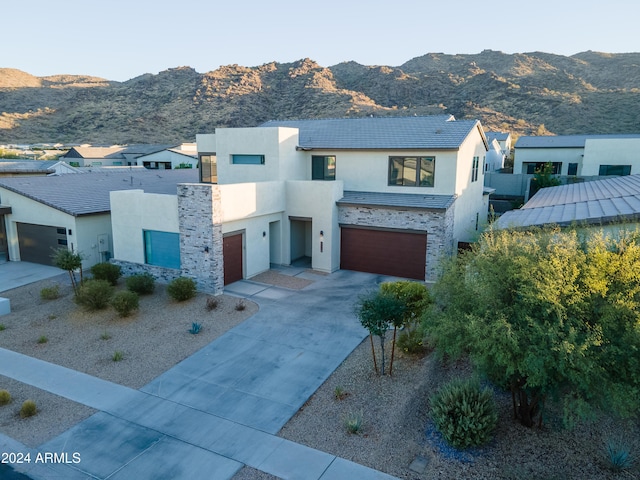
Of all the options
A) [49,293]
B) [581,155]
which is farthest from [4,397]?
[581,155]

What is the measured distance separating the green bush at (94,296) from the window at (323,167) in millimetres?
12094

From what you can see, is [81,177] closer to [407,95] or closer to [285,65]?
[407,95]

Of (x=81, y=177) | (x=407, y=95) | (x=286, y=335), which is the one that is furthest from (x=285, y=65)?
(x=286, y=335)

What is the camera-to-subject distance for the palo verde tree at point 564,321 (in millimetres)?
6848

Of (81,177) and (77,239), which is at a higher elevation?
(81,177)

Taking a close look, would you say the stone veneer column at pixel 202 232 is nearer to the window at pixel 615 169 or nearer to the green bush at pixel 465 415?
the green bush at pixel 465 415

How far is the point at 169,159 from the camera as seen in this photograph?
54.6 meters

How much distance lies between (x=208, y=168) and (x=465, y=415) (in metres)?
20.2

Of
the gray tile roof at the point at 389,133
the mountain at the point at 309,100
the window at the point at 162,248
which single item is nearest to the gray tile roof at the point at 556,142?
the mountain at the point at 309,100

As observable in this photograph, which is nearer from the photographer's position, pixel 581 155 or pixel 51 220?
pixel 51 220

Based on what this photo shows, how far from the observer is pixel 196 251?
59.3ft

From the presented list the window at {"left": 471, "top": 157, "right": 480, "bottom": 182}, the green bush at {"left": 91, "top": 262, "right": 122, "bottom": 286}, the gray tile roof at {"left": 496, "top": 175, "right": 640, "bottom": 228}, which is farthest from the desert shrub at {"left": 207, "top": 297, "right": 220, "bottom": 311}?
the window at {"left": 471, "top": 157, "right": 480, "bottom": 182}

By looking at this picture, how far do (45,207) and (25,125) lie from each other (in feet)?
248

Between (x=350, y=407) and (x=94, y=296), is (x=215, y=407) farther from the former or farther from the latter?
(x=94, y=296)
